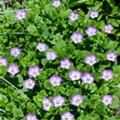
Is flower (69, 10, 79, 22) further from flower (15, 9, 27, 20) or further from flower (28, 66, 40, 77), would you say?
flower (28, 66, 40, 77)

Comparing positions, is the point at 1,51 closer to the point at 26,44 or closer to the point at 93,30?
the point at 26,44

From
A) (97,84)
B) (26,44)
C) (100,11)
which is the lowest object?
(97,84)

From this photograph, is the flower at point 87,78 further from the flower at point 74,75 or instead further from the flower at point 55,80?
the flower at point 55,80

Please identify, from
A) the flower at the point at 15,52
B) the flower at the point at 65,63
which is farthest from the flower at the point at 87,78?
the flower at the point at 15,52

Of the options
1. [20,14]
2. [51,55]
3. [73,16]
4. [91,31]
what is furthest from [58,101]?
[20,14]

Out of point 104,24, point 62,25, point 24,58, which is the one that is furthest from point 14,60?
point 104,24

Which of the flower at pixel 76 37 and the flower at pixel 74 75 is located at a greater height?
the flower at pixel 76 37

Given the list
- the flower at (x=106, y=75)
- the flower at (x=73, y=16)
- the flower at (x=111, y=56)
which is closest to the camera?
the flower at (x=106, y=75)
